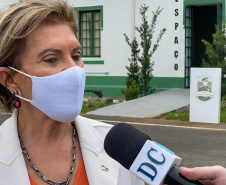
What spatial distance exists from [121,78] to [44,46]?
59.1ft

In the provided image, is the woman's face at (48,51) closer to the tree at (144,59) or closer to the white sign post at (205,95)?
the white sign post at (205,95)

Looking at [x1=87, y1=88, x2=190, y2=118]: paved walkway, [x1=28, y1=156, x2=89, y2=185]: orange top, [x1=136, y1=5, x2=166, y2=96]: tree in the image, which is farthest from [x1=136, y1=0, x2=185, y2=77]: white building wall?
[x1=28, y1=156, x2=89, y2=185]: orange top

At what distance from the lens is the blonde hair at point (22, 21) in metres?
2.55

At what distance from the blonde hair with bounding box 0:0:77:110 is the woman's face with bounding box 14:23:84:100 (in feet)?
0.10

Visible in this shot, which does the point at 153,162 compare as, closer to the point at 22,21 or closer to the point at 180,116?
the point at 22,21

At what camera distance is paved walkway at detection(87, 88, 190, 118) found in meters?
15.1

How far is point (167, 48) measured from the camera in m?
19.6

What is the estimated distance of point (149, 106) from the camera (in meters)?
16.1

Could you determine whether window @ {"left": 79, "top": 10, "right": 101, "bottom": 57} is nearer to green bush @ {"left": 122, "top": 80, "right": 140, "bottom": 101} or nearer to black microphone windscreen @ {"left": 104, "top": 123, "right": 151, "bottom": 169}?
green bush @ {"left": 122, "top": 80, "right": 140, "bottom": 101}

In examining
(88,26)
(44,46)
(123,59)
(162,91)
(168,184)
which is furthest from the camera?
(88,26)

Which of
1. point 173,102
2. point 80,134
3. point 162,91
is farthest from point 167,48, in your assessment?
point 80,134

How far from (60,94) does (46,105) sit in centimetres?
8

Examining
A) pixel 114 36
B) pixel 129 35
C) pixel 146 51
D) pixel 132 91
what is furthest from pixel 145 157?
pixel 114 36

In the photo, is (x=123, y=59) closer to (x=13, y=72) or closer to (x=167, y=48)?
(x=167, y=48)
